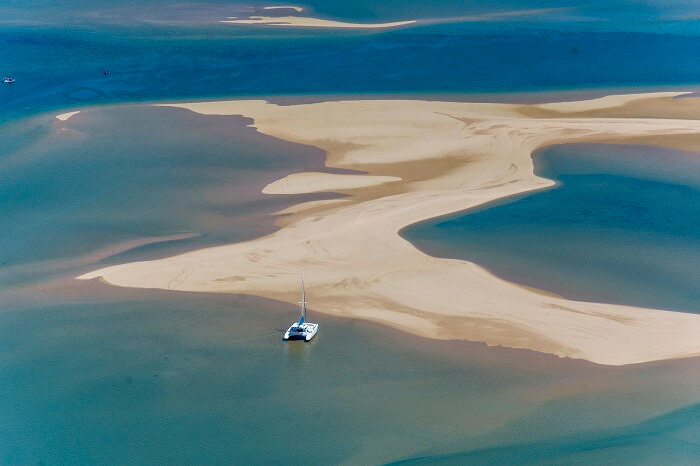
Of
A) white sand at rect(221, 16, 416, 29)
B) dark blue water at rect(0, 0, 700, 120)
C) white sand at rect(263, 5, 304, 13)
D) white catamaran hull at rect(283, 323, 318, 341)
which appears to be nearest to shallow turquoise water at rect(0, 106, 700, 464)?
white catamaran hull at rect(283, 323, 318, 341)

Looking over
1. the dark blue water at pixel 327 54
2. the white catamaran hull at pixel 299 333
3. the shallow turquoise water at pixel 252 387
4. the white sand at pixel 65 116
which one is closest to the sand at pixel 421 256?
the shallow turquoise water at pixel 252 387

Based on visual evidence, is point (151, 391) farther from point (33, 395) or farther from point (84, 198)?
point (84, 198)

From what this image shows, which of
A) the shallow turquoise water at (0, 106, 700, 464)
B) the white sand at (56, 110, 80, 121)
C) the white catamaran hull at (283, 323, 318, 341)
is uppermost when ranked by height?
the white sand at (56, 110, 80, 121)

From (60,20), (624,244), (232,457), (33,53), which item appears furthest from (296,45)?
(232,457)

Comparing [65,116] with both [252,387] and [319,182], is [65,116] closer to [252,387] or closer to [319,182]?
[319,182]

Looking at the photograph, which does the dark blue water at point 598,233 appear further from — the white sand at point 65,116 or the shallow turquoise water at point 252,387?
the white sand at point 65,116

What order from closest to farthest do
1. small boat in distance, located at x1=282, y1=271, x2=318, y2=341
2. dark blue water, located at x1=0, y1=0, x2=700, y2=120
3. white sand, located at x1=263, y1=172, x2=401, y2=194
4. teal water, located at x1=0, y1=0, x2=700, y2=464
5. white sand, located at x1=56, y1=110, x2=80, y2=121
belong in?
teal water, located at x1=0, y1=0, x2=700, y2=464, small boat in distance, located at x1=282, y1=271, x2=318, y2=341, white sand, located at x1=263, y1=172, x2=401, y2=194, white sand, located at x1=56, y1=110, x2=80, y2=121, dark blue water, located at x1=0, y1=0, x2=700, y2=120

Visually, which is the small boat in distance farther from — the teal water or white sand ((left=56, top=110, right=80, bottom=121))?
white sand ((left=56, top=110, right=80, bottom=121))

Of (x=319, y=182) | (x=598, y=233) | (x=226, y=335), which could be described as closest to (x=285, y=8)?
(x=319, y=182)
